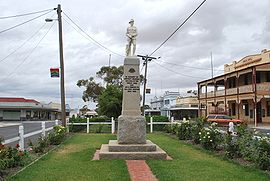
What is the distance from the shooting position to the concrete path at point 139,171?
862 centimetres

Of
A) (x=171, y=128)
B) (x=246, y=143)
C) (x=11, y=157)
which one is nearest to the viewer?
(x=11, y=157)

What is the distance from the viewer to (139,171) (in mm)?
9617

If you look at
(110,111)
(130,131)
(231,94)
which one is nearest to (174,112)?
(231,94)

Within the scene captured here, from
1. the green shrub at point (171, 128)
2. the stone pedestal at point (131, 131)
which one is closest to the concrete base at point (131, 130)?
the stone pedestal at point (131, 131)

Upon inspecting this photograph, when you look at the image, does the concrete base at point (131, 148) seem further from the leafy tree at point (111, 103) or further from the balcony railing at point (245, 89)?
the balcony railing at point (245, 89)

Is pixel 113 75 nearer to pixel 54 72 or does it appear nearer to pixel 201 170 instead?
pixel 54 72

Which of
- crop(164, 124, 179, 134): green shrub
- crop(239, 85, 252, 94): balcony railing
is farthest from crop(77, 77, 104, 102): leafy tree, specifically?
crop(164, 124, 179, 134): green shrub

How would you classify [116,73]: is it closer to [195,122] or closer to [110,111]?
[110,111]

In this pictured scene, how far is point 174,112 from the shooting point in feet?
232

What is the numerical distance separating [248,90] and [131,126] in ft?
91.0

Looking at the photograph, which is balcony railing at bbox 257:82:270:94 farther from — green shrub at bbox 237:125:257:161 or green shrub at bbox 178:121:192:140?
green shrub at bbox 237:125:257:161

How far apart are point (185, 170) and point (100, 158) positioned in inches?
129

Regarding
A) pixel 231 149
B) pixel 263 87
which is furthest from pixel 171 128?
pixel 263 87

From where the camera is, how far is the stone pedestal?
12094 mm
